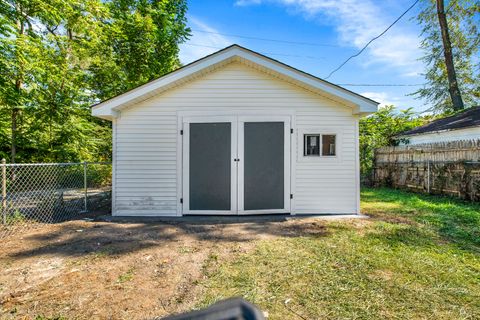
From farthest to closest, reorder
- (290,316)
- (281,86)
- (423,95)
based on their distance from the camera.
A: (423,95)
(281,86)
(290,316)

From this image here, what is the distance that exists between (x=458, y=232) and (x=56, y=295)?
5.90 m

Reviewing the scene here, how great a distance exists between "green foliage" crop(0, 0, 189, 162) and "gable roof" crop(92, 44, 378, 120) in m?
3.72

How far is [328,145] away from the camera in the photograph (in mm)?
5781

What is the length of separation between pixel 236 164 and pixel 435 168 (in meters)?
6.82

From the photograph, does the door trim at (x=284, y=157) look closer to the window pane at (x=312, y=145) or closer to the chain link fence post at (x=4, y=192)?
the window pane at (x=312, y=145)

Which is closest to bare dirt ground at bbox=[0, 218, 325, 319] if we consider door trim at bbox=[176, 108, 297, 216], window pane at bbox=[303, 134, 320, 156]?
door trim at bbox=[176, 108, 297, 216]

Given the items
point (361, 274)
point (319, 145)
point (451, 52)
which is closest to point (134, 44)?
point (319, 145)

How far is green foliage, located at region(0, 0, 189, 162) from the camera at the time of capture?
7227mm

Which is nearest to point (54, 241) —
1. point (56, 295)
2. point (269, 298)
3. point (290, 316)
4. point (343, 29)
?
point (56, 295)

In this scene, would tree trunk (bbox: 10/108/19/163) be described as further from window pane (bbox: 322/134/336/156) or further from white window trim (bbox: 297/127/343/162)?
window pane (bbox: 322/134/336/156)

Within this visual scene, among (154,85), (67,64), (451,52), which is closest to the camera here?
(154,85)

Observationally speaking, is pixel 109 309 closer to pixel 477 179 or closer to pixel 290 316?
pixel 290 316

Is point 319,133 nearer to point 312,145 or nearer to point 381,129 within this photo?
point 312,145

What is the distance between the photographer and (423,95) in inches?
750
